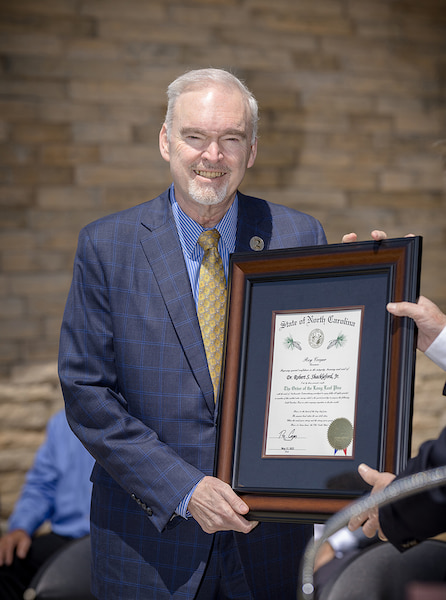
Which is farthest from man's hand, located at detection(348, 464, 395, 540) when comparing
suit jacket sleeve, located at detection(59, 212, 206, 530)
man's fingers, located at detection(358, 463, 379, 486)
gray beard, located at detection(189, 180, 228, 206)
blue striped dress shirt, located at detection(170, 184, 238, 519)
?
gray beard, located at detection(189, 180, 228, 206)

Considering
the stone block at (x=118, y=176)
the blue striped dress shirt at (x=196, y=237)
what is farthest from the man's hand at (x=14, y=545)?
the blue striped dress shirt at (x=196, y=237)

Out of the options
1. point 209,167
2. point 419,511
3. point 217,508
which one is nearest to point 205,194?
point 209,167

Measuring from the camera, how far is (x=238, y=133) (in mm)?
1643

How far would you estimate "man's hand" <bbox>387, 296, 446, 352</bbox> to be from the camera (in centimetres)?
137

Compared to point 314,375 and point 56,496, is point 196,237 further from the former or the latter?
point 56,496

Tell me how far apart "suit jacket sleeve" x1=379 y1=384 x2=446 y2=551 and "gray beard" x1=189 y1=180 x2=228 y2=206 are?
72cm

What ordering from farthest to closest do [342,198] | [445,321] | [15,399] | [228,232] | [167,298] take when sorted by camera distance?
[342,198] → [15,399] → [228,232] → [167,298] → [445,321]

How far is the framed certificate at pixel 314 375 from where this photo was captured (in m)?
1.36

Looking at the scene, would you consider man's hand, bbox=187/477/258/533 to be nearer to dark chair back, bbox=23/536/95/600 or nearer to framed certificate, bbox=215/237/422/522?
framed certificate, bbox=215/237/422/522

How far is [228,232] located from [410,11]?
3.21 metres

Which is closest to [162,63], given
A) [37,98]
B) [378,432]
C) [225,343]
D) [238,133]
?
[37,98]

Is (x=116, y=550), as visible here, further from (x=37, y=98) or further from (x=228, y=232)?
(x=37, y=98)

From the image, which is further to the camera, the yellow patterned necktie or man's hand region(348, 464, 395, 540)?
the yellow patterned necktie

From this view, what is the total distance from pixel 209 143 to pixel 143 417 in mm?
640
